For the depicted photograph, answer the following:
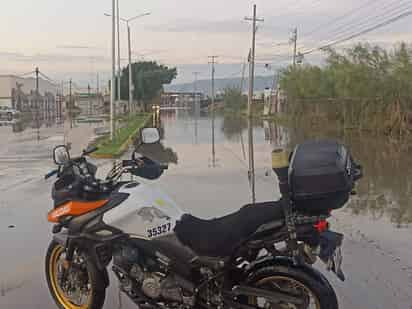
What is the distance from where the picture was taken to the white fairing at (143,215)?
13.5ft

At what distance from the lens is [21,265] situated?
6270mm

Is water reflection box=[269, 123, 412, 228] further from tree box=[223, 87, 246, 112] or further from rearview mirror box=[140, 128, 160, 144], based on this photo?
tree box=[223, 87, 246, 112]

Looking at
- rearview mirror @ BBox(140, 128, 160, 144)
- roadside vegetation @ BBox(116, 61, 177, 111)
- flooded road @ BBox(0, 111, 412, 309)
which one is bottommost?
flooded road @ BBox(0, 111, 412, 309)

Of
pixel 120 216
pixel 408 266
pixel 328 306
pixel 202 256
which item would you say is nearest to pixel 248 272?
pixel 202 256

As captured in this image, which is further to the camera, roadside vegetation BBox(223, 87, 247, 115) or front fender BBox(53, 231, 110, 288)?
roadside vegetation BBox(223, 87, 247, 115)

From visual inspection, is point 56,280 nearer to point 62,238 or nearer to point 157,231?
point 62,238

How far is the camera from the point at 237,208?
372 inches

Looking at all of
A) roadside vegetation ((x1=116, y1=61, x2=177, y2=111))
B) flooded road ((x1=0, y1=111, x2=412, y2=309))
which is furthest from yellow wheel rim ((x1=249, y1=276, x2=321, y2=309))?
roadside vegetation ((x1=116, y1=61, x2=177, y2=111))

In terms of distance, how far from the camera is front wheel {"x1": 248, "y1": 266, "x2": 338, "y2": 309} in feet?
12.6

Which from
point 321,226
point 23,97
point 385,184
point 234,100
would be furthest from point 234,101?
point 321,226

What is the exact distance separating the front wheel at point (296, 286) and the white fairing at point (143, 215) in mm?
→ 721

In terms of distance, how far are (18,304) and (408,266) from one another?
13.2 ft

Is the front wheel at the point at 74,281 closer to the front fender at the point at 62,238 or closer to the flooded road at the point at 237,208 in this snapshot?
the front fender at the point at 62,238

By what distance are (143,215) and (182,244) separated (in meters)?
0.35
